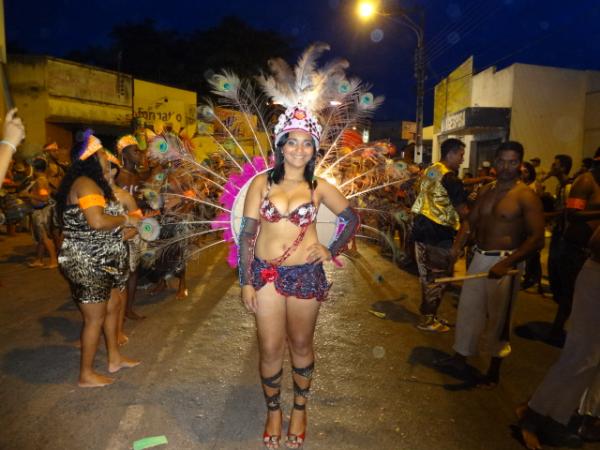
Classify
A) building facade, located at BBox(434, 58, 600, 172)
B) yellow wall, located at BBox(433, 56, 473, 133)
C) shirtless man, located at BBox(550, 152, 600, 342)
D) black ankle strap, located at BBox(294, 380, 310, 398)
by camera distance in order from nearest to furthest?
black ankle strap, located at BBox(294, 380, 310, 398), shirtless man, located at BBox(550, 152, 600, 342), building facade, located at BBox(434, 58, 600, 172), yellow wall, located at BBox(433, 56, 473, 133)

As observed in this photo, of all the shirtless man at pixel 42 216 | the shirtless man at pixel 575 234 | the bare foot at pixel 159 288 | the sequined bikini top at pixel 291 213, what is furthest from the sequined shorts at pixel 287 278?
the shirtless man at pixel 42 216

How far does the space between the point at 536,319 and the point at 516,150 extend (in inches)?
110

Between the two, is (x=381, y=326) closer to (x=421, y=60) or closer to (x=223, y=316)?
(x=223, y=316)

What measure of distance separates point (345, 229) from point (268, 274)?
25.4 inches

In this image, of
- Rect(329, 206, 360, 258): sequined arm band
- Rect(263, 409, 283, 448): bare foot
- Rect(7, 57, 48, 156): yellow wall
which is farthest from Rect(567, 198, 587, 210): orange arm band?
Rect(7, 57, 48, 156): yellow wall

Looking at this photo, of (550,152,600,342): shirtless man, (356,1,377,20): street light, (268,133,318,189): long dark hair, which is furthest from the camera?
(356,1,377,20): street light

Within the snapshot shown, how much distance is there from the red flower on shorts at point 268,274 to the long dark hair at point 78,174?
1.51 m

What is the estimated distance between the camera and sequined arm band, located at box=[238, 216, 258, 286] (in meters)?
2.76

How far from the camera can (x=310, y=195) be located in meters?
2.88

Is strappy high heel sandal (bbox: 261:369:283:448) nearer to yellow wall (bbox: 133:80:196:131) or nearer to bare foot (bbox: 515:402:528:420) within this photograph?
bare foot (bbox: 515:402:528:420)

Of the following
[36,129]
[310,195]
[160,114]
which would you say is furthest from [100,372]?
[160,114]

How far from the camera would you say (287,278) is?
2.76m

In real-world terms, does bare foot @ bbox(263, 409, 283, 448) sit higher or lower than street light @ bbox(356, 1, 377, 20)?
lower

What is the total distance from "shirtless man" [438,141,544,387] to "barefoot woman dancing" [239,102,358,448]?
5.27 ft
